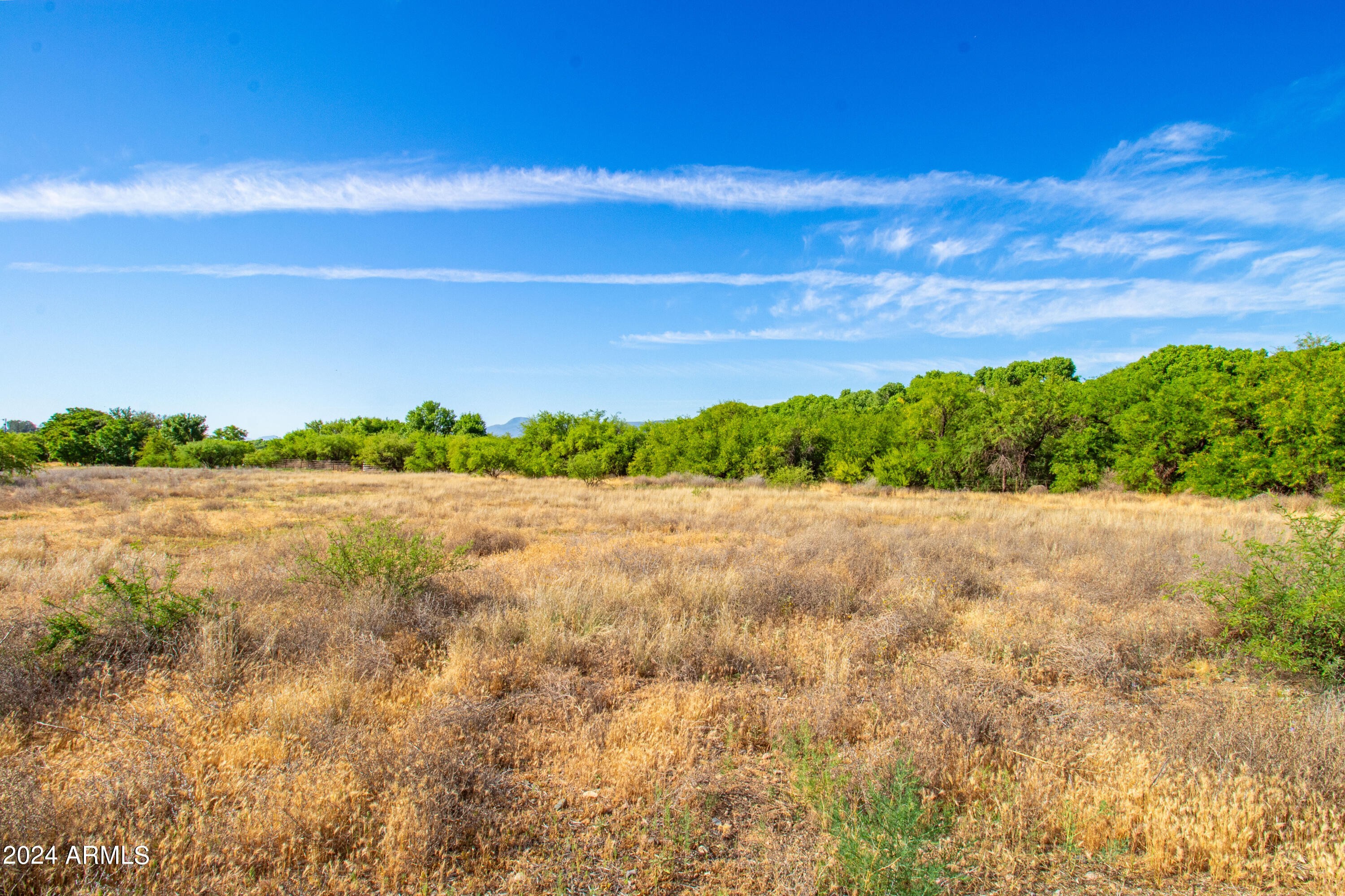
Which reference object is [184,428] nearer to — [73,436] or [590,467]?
[73,436]

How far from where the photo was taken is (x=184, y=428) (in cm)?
6994

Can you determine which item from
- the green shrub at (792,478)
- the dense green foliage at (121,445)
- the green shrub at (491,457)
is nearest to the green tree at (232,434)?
the dense green foliage at (121,445)

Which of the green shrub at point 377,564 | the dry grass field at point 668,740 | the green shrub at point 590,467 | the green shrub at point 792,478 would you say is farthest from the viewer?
the green shrub at point 590,467

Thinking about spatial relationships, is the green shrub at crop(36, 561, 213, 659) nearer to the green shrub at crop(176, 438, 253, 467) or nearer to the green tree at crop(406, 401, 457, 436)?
the green shrub at crop(176, 438, 253, 467)

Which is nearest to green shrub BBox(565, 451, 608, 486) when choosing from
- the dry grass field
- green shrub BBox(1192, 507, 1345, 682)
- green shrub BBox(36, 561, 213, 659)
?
the dry grass field

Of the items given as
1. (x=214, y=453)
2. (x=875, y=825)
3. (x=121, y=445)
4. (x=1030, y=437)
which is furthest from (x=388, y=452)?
(x=875, y=825)

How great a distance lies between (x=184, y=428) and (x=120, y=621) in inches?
3379

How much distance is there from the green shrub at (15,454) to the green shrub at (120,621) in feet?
87.1

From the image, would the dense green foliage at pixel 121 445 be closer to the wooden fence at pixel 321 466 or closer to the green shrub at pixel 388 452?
the wooden fence at pixel 321 466

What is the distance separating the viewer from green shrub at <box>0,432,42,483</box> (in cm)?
2259

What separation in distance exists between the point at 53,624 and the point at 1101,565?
43.6ft

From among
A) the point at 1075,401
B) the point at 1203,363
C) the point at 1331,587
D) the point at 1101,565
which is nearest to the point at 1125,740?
the point at 1331,587

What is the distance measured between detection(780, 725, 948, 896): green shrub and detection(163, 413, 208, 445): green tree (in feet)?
284

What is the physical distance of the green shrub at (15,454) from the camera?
22.6m
